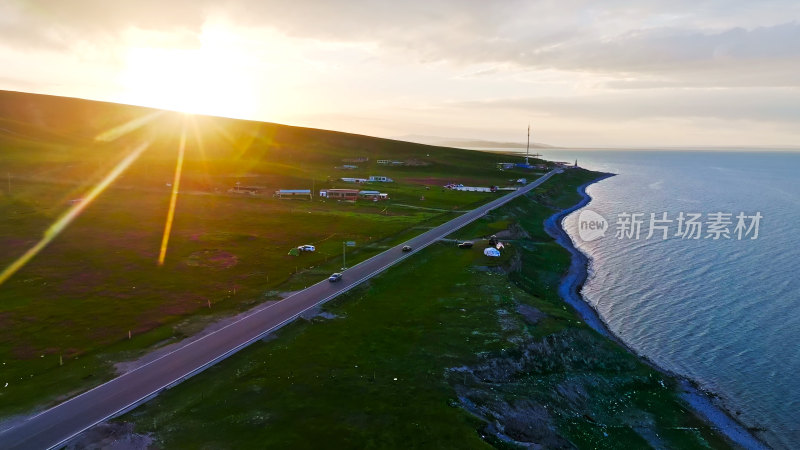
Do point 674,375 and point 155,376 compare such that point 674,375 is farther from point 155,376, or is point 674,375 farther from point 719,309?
point 155,376

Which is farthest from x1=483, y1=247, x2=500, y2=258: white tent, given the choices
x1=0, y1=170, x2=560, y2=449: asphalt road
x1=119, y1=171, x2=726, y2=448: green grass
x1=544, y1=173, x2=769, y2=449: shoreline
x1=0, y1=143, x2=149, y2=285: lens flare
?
x1=0, y1=143, x2=149, y2=285: lens flare

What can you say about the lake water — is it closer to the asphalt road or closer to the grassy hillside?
the asphalt road

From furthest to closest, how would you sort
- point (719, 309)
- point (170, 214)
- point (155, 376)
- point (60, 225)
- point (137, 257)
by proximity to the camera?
point (170, 214) → point (60, 225) → point (137, 257) → point (719, 309) → point (155, 376)

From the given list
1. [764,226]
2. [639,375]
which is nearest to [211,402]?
[639,375]

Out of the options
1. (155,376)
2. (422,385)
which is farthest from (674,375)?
(155,376)

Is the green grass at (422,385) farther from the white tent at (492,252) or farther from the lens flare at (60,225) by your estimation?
the lens flare at (60,225)

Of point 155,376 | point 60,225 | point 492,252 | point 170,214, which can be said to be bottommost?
point 155,376
